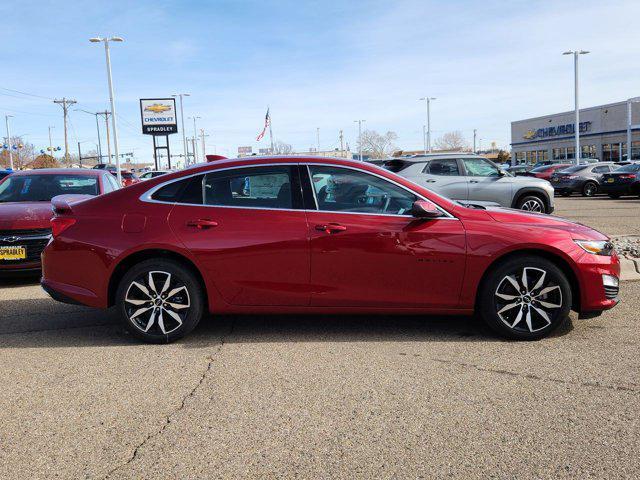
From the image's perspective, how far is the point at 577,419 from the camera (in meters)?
3.40

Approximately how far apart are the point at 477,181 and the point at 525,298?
884 centimetres

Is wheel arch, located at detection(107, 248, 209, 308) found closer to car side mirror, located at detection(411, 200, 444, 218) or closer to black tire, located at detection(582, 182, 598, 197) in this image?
car side mirror, located at detection(411, 200, 444, 218)

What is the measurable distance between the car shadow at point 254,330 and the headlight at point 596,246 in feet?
2.64

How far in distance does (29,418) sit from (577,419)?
132 inches

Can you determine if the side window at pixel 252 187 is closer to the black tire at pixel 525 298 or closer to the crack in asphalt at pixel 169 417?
the crack in asphalt at pixel 169 417

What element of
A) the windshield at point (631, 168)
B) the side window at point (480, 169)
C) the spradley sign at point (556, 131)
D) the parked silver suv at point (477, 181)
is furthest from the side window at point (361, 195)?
the spradley sign at point (556, 131)

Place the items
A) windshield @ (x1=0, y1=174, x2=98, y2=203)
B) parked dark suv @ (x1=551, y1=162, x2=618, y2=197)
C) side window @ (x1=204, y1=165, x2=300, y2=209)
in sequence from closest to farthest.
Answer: side window @ (x1=204, y1=165, x2=300, y2=209) < windshield @ (x1=0, y1=174, x2=98, y2=203) < parked dark suv @ (x1=551, y1=162, x2=618, y2=197)

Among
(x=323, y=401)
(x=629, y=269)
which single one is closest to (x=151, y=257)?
(x=323, y=401)

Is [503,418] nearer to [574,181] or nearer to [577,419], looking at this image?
[577,419]

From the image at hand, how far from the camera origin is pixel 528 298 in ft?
15.8

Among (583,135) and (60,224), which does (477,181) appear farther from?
(583,135)

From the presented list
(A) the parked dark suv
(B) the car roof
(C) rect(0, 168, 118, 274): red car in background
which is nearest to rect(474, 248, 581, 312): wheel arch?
(C) rect(0, 168, 118, 274): red car in background

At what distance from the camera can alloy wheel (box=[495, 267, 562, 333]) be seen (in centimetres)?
480

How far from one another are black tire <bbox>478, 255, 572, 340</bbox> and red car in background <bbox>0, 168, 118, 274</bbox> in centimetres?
567
